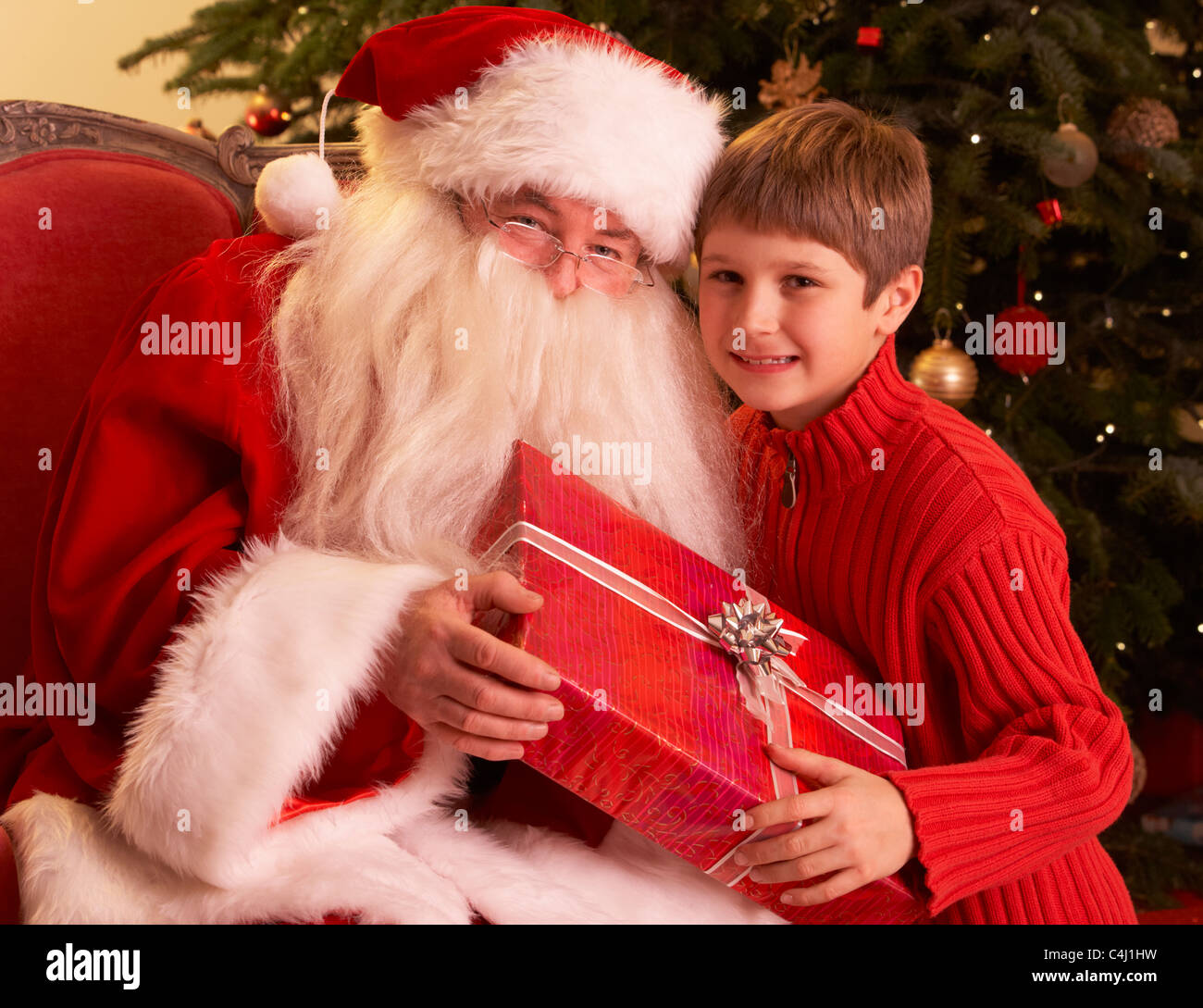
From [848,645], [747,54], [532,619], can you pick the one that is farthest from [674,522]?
[747,54]

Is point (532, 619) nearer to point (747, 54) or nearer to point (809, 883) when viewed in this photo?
point (809, 883)

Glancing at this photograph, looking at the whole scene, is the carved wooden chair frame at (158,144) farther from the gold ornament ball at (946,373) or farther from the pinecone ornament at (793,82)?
the gold ornament ball at (946,373)

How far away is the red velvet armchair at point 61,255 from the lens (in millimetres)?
1460

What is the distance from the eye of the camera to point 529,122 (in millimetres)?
1260

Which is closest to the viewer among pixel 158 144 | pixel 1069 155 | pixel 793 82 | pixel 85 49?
pixel 158 144

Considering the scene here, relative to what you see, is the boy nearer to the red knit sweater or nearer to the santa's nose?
the red knit sweater

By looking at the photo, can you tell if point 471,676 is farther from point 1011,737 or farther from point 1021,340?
point 1021,340

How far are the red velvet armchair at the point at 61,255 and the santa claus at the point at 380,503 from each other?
0.78 feet

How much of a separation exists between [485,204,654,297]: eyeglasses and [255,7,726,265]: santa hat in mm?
53

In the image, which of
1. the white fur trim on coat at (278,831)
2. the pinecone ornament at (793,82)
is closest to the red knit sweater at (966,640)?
the white fur trim on coat at (278,831)

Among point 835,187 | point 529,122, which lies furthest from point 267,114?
point 835,187

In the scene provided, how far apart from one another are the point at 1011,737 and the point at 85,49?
319cm

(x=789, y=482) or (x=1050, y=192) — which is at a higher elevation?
(x=1050, y=192)
